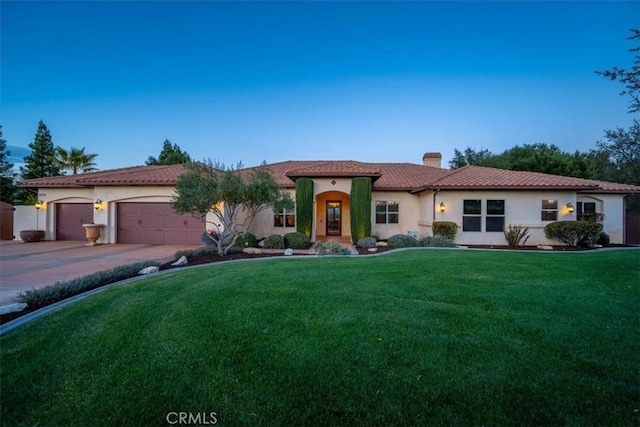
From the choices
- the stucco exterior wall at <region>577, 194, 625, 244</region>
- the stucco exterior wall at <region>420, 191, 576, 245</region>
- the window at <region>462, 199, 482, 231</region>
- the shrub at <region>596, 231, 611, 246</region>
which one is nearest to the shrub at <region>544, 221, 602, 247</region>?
the stucco exterior wall at <region>420, 191, 576, 245</region>

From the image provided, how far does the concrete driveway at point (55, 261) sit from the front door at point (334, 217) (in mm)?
8925

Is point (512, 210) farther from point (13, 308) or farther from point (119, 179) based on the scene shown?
point (119, 179)

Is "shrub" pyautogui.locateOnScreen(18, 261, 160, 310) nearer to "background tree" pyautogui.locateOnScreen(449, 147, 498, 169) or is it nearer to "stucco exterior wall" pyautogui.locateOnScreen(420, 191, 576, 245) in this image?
"stucco exterior wall" pyautogui.locateOnScreen(420, 191, 576, 245)

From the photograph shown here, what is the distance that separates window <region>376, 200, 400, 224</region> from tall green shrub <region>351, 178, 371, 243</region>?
6.89 ft

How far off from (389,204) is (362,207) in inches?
112

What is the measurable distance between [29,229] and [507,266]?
965 inches

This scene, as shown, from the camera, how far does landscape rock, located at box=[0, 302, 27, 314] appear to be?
188 inches

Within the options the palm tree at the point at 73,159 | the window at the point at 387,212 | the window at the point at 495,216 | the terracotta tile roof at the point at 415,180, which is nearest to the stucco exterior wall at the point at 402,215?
the window at the point at 387,212

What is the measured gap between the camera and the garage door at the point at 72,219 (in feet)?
53.8

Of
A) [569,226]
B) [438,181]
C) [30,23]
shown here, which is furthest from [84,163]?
[569,226]

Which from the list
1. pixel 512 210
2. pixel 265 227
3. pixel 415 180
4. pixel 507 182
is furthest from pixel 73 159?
pixel 512 210

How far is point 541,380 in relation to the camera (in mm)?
2641

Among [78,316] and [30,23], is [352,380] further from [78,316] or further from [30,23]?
[30,23]

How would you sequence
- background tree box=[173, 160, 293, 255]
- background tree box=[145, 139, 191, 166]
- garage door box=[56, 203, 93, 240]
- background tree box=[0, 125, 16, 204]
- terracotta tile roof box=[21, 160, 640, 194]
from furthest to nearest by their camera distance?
background tree box=[145, 139, 191, 166] < background tree box=[0, 125, 16, 204] < garage door box=[56, 203, 93, 240] < terracotta tile roof box=[21, 160, 640, 194] < background tree box=[173, 160, 293, 255]
